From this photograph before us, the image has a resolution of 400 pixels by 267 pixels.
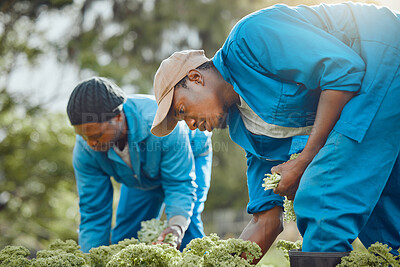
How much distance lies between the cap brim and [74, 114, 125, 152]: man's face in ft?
2.73

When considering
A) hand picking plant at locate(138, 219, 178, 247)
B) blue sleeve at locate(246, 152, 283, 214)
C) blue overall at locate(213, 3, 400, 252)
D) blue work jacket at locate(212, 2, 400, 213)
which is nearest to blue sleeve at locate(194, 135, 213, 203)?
hand picking plant at locate(138, 219, 178, 247)

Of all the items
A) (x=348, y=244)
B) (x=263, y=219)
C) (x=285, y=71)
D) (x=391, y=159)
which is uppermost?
(x=285, y=71)

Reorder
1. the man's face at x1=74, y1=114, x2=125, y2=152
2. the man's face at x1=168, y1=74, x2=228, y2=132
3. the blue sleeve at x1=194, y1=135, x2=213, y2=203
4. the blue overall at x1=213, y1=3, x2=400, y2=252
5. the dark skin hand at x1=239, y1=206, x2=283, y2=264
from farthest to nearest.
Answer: the blue sleeve at x1=194, y1=135, x2=213, y2=203 → the man's face at x1=74, y1=114, x2=125, y2=152 → the dark skin hand at x1=239, y1=206, x2=283, y2=264 → the man's face at x1=168, y1=74, x2=228, y2=132 → the blue overall at x1=213, y1=3, x2=400, y2=252

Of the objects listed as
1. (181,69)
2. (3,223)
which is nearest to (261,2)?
(3,223)

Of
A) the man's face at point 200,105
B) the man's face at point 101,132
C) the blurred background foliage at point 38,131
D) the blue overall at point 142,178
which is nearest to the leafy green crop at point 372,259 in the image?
the man's face at point 200,105

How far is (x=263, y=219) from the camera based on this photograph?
8.93ft

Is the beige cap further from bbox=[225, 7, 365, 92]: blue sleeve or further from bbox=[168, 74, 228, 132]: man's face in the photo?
bbox=[225, 7, 365, 92]: blue sleeve

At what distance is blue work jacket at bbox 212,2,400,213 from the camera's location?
2.07 metres

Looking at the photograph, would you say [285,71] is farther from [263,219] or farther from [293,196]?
[263,219]

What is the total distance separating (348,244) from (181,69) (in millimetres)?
1278

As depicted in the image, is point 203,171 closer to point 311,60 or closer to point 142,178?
point 142,178

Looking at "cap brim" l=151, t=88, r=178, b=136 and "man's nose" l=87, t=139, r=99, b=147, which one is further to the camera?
"man's nose" l=87, t=139, r=99, b=147

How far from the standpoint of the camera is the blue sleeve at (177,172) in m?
3.65

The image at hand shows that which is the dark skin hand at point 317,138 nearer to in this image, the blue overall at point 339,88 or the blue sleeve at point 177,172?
the blue overall at point 339,88
